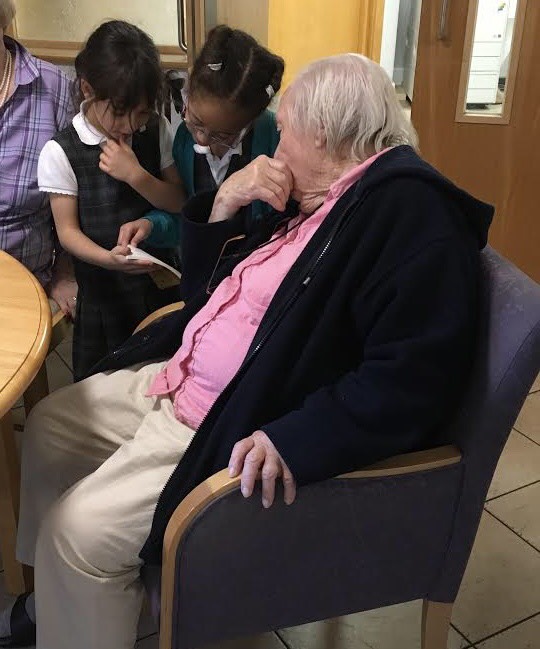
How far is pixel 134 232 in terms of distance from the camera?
165cm

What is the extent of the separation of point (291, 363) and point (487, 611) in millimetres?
900

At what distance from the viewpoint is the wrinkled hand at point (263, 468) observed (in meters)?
0.99

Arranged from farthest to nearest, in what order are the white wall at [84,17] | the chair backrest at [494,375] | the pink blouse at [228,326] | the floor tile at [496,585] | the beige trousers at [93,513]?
1. the white wall at [84,17]
2. the floor tile at [496,585]
3. the pink blouse at [228,326]
4. the beige trousers at [93,513]
5. the chair backrest at [494,375]

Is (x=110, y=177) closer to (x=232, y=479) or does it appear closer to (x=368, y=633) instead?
(x=232, y=479)

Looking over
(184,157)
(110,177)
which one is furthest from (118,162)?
(184,157)

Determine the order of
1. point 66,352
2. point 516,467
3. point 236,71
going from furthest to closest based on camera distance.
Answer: point 66,352
point 516,467
point 236,71

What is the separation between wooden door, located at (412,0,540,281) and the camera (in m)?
2.62

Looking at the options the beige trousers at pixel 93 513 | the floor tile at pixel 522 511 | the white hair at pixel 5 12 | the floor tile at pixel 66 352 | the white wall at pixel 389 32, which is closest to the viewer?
the beige trousers at pixel 93 513

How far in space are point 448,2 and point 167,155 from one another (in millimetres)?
1434

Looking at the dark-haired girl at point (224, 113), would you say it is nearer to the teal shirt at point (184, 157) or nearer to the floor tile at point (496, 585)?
the teal shirt at point (184, 157)

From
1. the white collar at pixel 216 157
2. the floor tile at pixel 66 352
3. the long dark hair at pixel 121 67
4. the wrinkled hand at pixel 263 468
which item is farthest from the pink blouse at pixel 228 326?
the floor tile at pixel 66 352

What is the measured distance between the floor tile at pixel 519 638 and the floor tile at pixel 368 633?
6cm

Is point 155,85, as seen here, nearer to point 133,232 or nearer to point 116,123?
point 116,123

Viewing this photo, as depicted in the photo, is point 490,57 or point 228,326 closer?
point 228,326
